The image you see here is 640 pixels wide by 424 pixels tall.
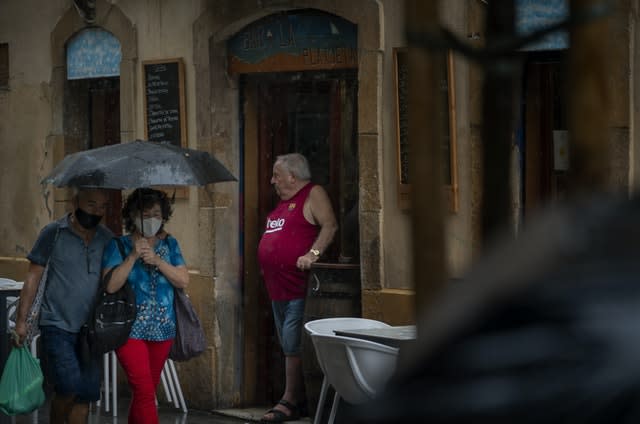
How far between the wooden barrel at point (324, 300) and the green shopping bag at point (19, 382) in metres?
1.79

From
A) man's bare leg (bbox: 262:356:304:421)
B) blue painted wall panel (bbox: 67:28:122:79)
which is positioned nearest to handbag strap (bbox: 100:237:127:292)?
man's bare leg (bbox: 262:356:304:421)

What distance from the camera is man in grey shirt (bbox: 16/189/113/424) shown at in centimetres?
709

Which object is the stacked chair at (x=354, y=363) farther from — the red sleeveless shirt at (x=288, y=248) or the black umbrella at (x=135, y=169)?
the red sleeveless shirt at (x=288, y=248)

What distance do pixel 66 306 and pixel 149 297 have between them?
0.44m

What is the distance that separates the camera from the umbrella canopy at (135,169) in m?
7.02

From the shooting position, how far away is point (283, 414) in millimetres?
9055

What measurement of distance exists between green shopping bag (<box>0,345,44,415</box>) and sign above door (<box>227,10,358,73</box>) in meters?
3.06

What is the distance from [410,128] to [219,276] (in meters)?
8.16

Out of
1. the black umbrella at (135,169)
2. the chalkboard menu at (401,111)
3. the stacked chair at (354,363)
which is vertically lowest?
the stacked chair at (354,363)

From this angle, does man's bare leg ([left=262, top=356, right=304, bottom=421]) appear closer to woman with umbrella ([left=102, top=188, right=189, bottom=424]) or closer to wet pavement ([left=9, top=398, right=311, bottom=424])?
wet pavement ([left=9, top=398, right=311, bottom=424])

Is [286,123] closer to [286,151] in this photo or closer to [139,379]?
[286,151]

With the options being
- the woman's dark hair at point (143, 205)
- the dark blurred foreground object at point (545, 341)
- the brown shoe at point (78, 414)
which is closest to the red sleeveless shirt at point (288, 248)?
the woman's dark hair at point (143, 205)

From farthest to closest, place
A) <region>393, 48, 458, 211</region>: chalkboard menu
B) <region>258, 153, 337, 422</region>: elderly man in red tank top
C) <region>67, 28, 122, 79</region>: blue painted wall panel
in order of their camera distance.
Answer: <region>67, 28, 122, 79</region>: blue painted wall panel, <region>258, 153, 337, 422</region>: elderly man in red tank top, <region>393, 48, 458, 211</region>: chalkboard menu

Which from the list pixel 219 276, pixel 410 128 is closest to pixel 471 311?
pixel 410 128
